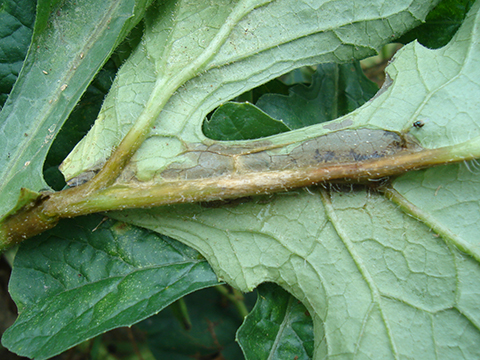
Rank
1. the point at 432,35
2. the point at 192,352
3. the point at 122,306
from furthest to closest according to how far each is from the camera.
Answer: the point at 192,352
the point at 432,35
the point at 122,306

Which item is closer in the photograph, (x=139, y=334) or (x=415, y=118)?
(x=415, y=118)

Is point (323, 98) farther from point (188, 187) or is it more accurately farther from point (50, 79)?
point (50, 79)

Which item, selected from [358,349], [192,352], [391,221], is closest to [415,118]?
[391,221]

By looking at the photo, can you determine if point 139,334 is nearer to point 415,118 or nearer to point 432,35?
point 415,118

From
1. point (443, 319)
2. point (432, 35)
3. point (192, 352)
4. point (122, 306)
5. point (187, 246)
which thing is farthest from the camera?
point (192, 352)

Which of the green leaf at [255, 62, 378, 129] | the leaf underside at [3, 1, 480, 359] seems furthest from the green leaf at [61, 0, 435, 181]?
the green leaf at [255, 62, 378, 129]

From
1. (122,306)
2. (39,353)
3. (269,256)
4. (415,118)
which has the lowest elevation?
(39,353)

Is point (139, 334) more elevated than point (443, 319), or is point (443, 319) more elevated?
point (443, 319)

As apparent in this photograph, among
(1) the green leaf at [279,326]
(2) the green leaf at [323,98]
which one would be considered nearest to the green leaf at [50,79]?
(2) the green leaf at [323,98]

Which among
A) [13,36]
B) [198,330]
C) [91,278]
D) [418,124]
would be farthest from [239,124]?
[198,330]
